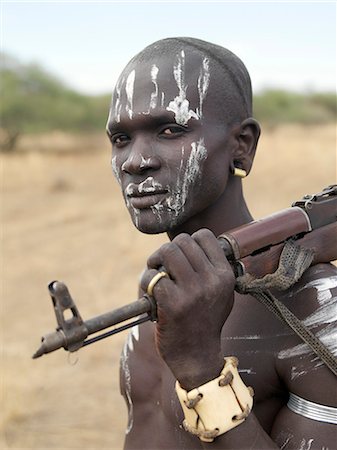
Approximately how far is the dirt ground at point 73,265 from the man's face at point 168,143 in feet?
1.80

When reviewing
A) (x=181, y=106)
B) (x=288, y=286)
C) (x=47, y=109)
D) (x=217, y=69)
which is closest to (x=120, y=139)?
(x=181, y=106)

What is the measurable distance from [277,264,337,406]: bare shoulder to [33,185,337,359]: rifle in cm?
7

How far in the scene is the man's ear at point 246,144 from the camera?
7.13ft

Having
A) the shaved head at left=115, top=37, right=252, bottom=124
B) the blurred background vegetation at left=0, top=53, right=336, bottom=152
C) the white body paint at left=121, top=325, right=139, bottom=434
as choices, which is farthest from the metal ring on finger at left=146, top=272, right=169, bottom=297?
the blurred background vegetation at left=0, top=53, right=336, bottom=152

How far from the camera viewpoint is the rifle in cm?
152

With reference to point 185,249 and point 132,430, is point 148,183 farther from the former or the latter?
point 132,430

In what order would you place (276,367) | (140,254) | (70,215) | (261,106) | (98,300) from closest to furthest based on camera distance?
(276,367) → (98,300) → (140,254) → (70,215) → (261,106)

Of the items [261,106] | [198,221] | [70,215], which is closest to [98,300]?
[70,215]

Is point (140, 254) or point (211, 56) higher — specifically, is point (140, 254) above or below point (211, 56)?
below

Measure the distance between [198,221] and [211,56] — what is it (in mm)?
516

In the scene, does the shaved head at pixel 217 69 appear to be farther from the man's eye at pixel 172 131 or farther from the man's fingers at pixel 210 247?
the man's fingers at pixel 210 247

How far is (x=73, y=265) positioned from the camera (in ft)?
35.5

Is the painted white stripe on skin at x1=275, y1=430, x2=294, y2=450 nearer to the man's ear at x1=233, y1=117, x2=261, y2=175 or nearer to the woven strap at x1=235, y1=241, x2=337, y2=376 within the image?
the woven strap at x1=235, y1=241, x2=337, y2=376

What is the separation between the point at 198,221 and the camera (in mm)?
2174
